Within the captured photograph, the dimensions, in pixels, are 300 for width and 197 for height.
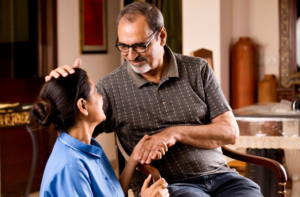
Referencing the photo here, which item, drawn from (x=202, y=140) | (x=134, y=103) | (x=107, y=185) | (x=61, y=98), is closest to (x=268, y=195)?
(x=202, y=140)

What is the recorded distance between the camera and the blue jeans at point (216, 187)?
Result: 6.14 feet

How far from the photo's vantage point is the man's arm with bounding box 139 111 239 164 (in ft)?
5.95

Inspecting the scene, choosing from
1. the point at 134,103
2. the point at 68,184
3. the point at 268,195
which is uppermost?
the point at 134,103

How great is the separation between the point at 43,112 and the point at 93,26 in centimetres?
331

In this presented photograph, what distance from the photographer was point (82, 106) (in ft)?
5.07

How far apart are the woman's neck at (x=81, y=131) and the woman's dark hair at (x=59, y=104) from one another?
0.07ft

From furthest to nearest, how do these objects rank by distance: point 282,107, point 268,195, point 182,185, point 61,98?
point 282,107, point 268,195, point 182,185, point 61,98

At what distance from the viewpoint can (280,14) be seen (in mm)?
4766

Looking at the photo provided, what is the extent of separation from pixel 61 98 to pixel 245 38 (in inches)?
142

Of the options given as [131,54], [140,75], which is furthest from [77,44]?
[131,54]

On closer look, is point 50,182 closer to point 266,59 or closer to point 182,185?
point 182,185

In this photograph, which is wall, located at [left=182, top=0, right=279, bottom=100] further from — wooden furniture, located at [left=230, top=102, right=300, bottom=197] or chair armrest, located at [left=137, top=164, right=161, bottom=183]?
chair armrest, located at [left=137, top=164, right=161, bottom=183]

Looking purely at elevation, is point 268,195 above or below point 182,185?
below

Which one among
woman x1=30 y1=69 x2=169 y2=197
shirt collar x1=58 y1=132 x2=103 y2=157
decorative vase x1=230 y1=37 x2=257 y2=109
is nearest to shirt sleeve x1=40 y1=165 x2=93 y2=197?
woman x1=30 y1=69 x2=169 y2=197
